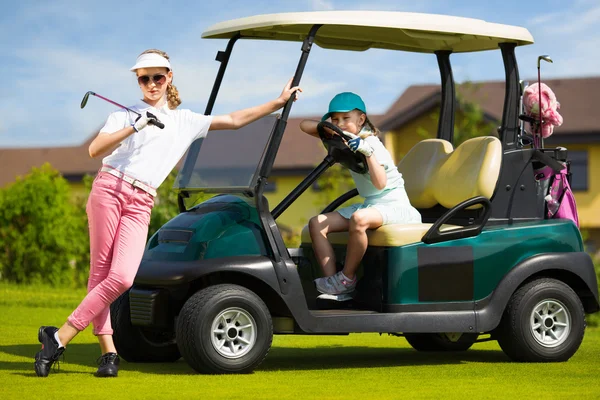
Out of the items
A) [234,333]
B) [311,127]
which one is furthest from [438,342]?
[234,333]

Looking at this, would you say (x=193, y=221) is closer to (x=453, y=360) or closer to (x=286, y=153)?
(x=453, y=360)

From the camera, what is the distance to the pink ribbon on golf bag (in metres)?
8.04

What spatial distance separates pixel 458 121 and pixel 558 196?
18.7 m

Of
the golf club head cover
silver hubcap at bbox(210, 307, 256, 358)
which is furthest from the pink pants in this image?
the golf club head cover

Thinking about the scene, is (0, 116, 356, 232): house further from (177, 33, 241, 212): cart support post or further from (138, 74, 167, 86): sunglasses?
(138, 74, 167, 86): sunglasses

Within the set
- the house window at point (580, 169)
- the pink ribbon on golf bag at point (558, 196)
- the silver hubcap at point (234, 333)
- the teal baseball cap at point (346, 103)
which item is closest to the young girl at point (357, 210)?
the teal baseball cap at point (346, 103)

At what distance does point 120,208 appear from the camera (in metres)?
6.61

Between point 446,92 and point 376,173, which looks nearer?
point 376,173

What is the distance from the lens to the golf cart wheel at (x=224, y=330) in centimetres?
656

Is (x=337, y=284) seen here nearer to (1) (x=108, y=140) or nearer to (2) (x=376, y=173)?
(2) (x=376, y=173)

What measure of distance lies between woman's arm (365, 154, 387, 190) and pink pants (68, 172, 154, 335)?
1.40m

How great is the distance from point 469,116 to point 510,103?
16.3 m

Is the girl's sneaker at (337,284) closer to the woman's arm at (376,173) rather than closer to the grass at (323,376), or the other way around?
the grass at (323,376)

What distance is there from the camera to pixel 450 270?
290 inches
